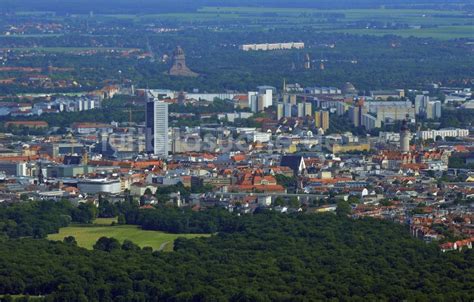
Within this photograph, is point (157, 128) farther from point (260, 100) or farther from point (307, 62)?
point (307, 62)

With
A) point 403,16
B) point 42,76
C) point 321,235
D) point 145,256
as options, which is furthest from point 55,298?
point 403,16

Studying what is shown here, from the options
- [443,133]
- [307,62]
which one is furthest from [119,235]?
[307,62]

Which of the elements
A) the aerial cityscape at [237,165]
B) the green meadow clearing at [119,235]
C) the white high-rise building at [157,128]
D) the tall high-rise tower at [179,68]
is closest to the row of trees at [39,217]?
the aerial cityscape at [237,165]

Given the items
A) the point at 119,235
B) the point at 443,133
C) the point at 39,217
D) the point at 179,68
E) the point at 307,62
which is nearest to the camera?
A: the point at 119,235

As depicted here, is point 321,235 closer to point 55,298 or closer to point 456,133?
point 55,298

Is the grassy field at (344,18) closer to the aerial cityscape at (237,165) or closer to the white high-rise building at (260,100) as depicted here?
the aerial cityscape at (237,165)

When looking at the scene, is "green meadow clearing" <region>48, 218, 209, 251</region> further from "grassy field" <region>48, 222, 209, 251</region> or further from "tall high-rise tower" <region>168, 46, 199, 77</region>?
"tall high-rise tower" <region>168, 46, 199, 77</region>
